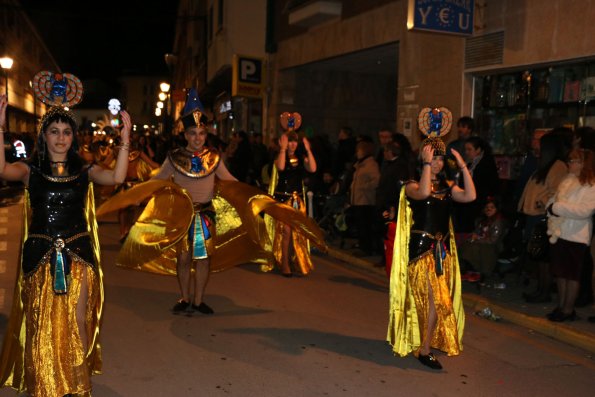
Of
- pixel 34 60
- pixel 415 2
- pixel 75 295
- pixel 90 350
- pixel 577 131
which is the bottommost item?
pixel 90 350

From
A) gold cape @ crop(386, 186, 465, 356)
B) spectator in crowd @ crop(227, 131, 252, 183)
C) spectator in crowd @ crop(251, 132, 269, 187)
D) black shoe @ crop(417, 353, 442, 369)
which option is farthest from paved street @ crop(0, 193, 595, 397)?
spectator in crowd @ crop(251, 132, 269, 187)

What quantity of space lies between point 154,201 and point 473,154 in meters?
3.93

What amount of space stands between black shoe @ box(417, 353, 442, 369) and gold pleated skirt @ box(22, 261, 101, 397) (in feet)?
8.38

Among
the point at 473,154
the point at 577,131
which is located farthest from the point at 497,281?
the point at 577,131

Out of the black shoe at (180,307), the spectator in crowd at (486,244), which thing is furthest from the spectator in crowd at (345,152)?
the black shoe at (180,307)

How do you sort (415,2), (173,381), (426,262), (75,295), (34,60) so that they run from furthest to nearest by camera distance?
(34,60), (415,2), (426,262), (173,381), (75,295)

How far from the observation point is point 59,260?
402 cm

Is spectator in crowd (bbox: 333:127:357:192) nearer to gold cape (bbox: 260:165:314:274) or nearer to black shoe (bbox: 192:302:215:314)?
gold cape (bbox: 260:165:314:274)

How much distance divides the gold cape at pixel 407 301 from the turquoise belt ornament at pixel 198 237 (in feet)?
6.69

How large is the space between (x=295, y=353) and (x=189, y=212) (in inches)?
71.0

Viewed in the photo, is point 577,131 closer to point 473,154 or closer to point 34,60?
point 473,154

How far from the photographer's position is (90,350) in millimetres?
4250

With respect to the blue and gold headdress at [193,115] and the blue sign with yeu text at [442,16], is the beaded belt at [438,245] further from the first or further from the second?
the blue sign with yeu text at [442,16]

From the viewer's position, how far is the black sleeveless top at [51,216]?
4059mm
